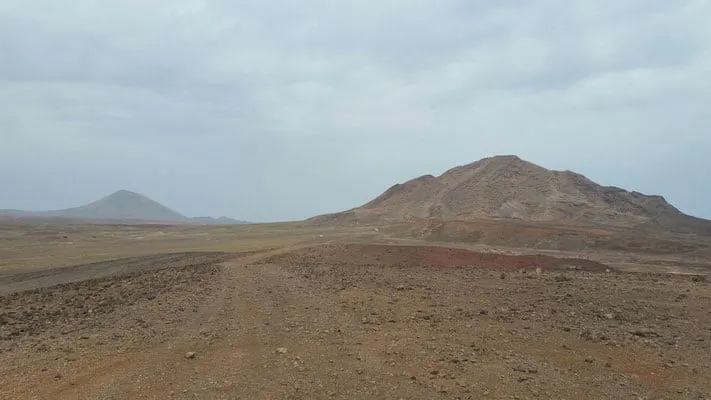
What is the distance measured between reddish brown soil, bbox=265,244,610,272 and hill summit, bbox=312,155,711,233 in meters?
31.1

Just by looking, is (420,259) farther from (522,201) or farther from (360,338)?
(522,201)

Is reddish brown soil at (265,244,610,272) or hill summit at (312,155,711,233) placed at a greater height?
hill summit at (312,155,711,233)

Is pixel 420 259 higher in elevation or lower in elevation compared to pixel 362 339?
higher

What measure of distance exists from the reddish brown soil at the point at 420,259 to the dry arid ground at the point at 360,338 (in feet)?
15.0

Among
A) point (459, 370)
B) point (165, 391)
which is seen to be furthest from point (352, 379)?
point (165, 391)

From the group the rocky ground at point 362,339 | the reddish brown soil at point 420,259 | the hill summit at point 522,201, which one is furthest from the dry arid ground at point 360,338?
the hill summit at point 522,201

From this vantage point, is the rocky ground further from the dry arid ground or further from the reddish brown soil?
the reddish brown soil

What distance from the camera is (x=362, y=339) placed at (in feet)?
31.3

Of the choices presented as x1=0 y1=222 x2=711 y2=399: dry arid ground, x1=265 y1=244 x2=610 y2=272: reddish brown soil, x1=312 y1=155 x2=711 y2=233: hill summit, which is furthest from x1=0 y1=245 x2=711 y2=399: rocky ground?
x1=312 y1=155 x2=711 y2=233: hill summit

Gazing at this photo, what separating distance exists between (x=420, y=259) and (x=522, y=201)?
47060 mm

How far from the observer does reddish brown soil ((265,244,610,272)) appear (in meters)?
23.5

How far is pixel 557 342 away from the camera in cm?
927

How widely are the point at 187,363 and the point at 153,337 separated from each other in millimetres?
2227

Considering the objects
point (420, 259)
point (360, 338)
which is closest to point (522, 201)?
point (420, 259)
